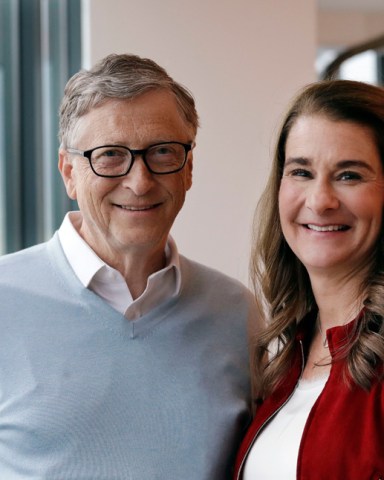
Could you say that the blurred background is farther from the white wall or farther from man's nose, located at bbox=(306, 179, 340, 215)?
man's nose, located at bbox=(306, 179, 340, 215)

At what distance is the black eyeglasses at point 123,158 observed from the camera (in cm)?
208

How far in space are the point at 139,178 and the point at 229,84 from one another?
2211mm

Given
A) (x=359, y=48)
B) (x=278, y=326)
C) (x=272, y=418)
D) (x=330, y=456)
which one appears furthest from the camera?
(x=359, y=48)

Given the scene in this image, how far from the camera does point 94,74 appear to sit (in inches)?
82.0

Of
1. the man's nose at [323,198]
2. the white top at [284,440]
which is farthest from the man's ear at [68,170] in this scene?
the white top at [284,440]

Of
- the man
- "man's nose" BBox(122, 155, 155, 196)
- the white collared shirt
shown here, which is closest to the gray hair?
the man

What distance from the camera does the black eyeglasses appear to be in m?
2.08

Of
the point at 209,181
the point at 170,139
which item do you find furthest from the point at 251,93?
the point at 170,139

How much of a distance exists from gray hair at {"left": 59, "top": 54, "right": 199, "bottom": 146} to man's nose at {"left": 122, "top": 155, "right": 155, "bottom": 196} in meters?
0.16

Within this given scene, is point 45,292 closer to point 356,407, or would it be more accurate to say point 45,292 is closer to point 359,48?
point 356,407

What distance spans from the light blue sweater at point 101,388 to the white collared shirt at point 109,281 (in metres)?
0.02

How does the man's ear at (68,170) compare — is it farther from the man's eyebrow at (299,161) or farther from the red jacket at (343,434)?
the red jacket at (343,434)

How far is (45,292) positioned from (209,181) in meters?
2.15

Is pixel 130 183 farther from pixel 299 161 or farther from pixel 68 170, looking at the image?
pixel 299 161
